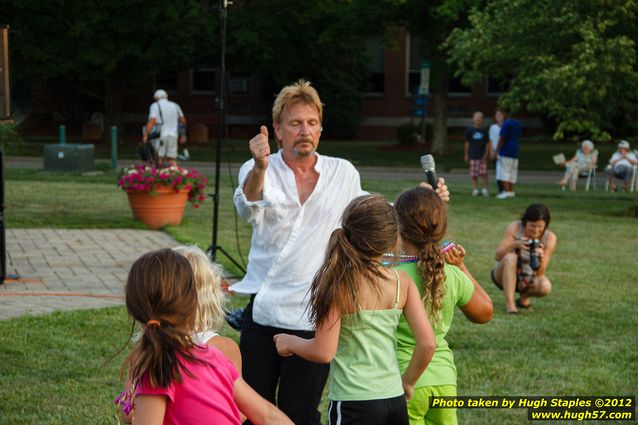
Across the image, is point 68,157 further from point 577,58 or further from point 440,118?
point 440,118

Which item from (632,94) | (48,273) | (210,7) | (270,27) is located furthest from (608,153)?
(48,273)

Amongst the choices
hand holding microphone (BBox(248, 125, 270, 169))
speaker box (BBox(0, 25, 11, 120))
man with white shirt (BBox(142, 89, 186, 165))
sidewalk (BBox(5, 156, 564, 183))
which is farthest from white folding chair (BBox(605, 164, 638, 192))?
hand holding microphone (BBox(248, 125, 270, 169))

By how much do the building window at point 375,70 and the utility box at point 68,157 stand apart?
2082 centimetres

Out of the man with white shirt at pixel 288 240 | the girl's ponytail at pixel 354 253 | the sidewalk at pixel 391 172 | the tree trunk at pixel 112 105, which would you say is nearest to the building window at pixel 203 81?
the tree trunk at pixel 112 105

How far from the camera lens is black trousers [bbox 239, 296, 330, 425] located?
4340 millimetres

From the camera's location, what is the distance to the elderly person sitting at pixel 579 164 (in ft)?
79.4

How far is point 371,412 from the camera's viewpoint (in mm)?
3553

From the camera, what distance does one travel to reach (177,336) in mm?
2963

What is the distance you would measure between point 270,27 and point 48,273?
24.0 meters

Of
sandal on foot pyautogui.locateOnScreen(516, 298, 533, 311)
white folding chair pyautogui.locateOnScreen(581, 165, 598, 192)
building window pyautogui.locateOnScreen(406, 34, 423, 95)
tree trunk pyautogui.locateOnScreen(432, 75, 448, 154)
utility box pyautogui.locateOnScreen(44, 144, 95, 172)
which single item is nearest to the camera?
sandal on foot pyautogui.locateOnScreen(516, 298, 533, 311)

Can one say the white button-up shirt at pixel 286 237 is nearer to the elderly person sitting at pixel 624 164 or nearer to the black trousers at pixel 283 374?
the black trousers at pixel 283 374

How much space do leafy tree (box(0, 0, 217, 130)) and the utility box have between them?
8358 millimetres

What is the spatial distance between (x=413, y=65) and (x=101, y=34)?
1553 cm

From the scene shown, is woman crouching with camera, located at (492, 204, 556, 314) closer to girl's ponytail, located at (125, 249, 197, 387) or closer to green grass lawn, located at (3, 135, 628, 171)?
girl's ponytail, located at (125, 249, 197, 387)
